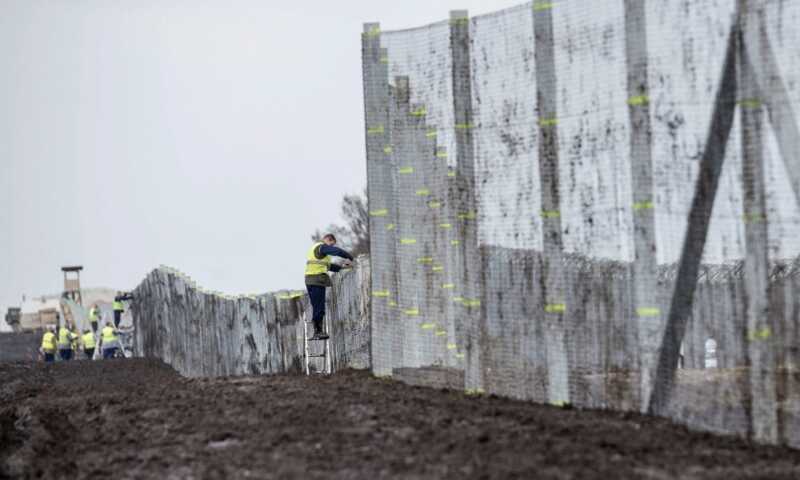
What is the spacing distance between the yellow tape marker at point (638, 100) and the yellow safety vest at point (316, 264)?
10.2 metres

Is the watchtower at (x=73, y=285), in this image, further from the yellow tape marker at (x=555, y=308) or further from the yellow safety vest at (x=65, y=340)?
the yellow tape marker at (x=555, y=308)

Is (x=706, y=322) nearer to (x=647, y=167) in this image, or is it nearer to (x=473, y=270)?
(x=647, y=167)

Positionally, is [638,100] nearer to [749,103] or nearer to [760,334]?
[749,103]

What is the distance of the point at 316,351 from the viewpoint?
22031 millimetres

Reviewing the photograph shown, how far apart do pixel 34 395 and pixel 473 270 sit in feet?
32.7

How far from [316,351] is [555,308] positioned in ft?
32.0

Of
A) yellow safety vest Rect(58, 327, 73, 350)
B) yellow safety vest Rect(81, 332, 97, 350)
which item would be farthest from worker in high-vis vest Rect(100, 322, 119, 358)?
yellow safety vest Rect(58, 327, 73, 350)

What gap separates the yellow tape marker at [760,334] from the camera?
10.9m

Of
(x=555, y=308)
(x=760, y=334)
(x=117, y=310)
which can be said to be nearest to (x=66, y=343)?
(x=117, y=310)

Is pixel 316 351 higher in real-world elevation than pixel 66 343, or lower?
higher

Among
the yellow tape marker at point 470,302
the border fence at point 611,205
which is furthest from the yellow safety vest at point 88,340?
the yellow tape marker at point 470,302

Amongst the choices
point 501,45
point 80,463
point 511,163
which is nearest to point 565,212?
point 511,163

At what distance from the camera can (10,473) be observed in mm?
12781

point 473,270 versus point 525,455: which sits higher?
point 473,270
